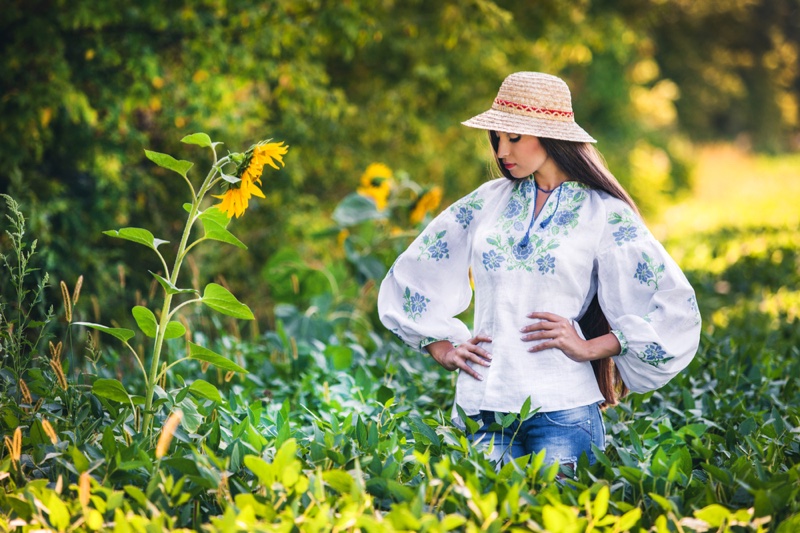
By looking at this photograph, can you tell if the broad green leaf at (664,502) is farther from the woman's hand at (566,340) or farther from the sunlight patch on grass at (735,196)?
the sunlight patch on grass at (735,196)

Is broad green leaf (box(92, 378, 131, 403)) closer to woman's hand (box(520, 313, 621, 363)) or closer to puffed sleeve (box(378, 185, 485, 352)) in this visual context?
puffed sleeve (box(378, 185, 485, 352))

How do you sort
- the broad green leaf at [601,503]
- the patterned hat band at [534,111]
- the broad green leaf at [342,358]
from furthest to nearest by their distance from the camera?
the broad green leaf at [342,358] → the patterned hat band at [534,111] → the broad green leaf at [601,503]

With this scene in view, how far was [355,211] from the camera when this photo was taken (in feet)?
16.1

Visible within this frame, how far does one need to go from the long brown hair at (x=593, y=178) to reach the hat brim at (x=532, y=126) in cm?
5

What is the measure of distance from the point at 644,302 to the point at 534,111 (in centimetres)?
65

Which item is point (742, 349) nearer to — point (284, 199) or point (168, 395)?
point (168, 395)

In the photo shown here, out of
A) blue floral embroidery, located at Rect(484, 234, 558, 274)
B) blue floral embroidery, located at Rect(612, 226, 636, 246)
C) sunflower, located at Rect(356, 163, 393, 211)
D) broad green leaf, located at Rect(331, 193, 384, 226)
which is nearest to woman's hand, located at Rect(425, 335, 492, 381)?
blue floral embroidery, located at Rect(484, 234, 558, 274)

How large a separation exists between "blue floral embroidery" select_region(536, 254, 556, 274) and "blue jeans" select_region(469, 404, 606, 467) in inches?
16.2

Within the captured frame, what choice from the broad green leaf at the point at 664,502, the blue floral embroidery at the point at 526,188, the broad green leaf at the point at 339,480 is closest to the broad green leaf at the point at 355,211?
the blue floral embroidery at the point at 526,188

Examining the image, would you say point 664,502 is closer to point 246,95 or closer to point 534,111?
point 534,111

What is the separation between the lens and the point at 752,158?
22.9 m

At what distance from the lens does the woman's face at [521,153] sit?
2648 mm

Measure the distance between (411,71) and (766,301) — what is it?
369cm

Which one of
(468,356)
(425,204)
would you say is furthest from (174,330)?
(425,204)
